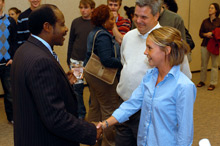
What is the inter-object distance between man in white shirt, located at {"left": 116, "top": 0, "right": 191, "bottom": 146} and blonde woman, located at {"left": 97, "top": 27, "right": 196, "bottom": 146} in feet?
1.20

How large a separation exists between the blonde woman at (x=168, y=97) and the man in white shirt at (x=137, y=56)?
1.20 feet

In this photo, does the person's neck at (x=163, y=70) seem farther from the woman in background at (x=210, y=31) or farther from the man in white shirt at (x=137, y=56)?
the woman in background at (x=210, y=31)

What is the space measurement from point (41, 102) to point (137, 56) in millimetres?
1027

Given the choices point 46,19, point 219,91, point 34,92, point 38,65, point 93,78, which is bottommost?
point 219,91

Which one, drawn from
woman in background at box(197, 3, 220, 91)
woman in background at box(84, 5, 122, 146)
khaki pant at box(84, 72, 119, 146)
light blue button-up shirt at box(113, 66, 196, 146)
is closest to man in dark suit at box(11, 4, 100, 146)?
light blue button-up shirt at box(113, 66, 196, 146)

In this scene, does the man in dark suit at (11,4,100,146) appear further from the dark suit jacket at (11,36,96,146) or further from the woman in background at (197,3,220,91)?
the woman in background at (197,3,220,91)

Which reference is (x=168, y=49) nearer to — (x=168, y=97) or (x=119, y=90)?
(x=168, y=97)

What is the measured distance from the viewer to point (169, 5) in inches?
133

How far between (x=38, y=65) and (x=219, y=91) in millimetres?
5758

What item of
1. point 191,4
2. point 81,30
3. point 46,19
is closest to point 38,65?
point 46,19

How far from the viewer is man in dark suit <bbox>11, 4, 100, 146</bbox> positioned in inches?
55.6

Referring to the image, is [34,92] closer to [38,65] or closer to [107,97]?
[38,65]

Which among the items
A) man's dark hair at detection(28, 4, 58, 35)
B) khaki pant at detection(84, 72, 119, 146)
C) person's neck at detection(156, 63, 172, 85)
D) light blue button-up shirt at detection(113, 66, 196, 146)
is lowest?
khaki pant at detection(84, 72, 119, 146)

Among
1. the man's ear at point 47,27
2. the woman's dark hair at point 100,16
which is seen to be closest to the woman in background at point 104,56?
the woman's dark hair at point 100,16
